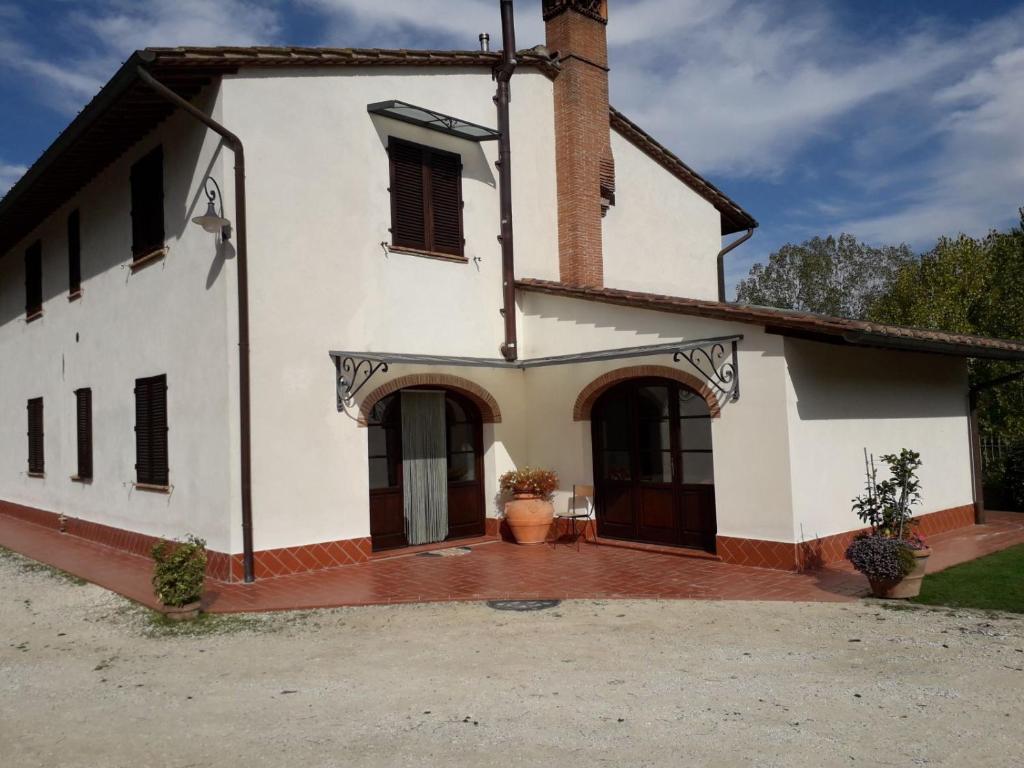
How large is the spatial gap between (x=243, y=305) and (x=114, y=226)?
14.0ft

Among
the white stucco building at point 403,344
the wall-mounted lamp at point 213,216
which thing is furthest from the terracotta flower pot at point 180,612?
the wall-mounted lamp at point 213,216

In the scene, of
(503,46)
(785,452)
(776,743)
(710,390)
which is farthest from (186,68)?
(776,743)

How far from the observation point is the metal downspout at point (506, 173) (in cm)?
1125

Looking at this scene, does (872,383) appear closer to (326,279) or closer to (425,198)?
(425,198)

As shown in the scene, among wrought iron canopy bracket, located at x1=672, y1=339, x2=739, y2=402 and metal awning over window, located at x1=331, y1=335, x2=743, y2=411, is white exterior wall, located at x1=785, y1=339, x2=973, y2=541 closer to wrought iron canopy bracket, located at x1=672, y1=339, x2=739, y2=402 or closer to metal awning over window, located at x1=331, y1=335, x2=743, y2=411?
wrought iron canopy bracket, located at x1=672, y1=339, x2=739, y2=402

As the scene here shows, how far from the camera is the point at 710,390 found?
9141 mm

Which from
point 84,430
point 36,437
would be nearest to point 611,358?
point 84,430

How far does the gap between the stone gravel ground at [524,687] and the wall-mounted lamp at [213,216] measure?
3.92 metres

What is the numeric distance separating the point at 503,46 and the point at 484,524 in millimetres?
6792

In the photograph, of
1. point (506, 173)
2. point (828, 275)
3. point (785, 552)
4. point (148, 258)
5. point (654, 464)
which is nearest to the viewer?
point (785, 552)

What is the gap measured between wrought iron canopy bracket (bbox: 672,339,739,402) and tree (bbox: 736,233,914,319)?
3558cm

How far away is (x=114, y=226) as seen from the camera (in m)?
11.5

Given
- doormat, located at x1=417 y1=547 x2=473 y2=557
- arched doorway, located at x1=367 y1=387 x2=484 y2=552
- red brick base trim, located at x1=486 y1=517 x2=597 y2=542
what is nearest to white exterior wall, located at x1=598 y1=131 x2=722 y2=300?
arched doorway, located at x1=367 y1=387 x2=484 y2=552

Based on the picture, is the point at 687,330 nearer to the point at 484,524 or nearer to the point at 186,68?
the point at 484,524
